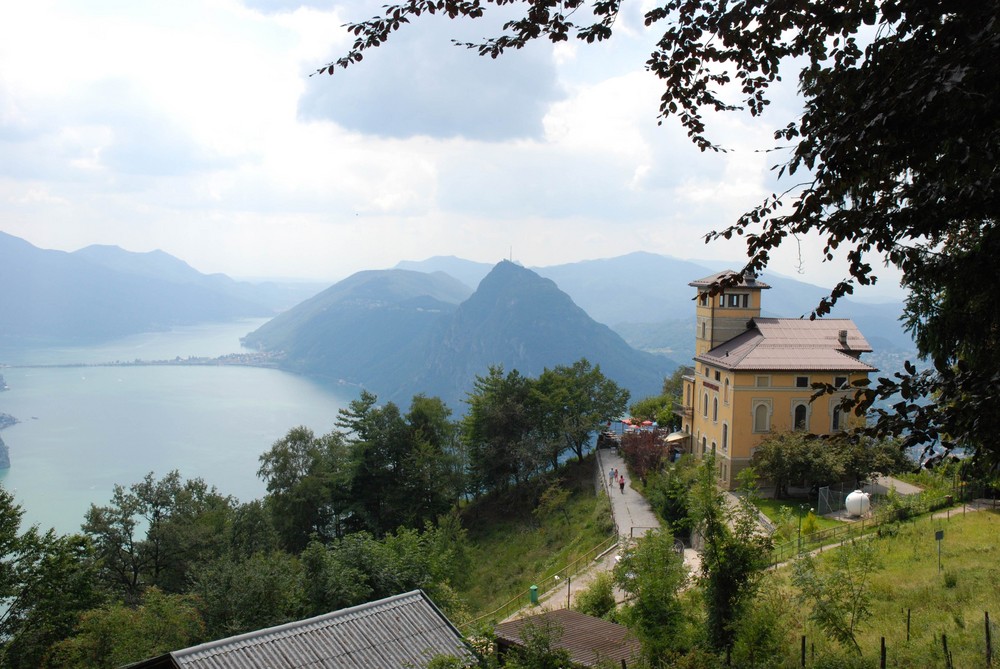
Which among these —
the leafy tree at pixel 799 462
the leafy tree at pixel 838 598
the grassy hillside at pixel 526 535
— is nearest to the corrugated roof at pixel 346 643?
the leafy tree at pixel 838 598

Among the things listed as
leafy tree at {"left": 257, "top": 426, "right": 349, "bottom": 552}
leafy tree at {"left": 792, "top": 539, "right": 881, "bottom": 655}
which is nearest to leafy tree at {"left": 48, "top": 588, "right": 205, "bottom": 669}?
leafy tree at {"left": 792, "top": 539, "right": 881, "bottom": 655}

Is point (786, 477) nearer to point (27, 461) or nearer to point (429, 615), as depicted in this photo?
point (429, 615)

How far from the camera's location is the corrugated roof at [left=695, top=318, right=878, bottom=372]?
2869cm

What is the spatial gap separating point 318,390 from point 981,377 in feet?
571

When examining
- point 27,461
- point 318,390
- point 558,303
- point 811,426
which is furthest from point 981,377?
point 558,303

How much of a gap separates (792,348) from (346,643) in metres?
24.1

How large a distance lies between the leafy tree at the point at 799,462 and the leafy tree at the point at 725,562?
1646 centimetres

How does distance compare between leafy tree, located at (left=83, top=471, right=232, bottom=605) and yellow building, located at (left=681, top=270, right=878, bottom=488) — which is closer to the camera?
yellow building, located at (left=681, top=270, right=878, bottom=488)

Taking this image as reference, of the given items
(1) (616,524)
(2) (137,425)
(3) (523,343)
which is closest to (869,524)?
(1) (616,524)

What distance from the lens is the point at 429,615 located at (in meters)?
11.7

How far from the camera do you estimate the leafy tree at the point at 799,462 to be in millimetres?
25453

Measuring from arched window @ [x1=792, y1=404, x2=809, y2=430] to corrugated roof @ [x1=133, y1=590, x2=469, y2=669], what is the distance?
2150cm

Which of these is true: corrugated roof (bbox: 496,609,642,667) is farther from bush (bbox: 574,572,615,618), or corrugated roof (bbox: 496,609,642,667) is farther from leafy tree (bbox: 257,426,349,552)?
leafy tree (bbox: 257,426,349,552)

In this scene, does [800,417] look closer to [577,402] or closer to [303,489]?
[577,402]
